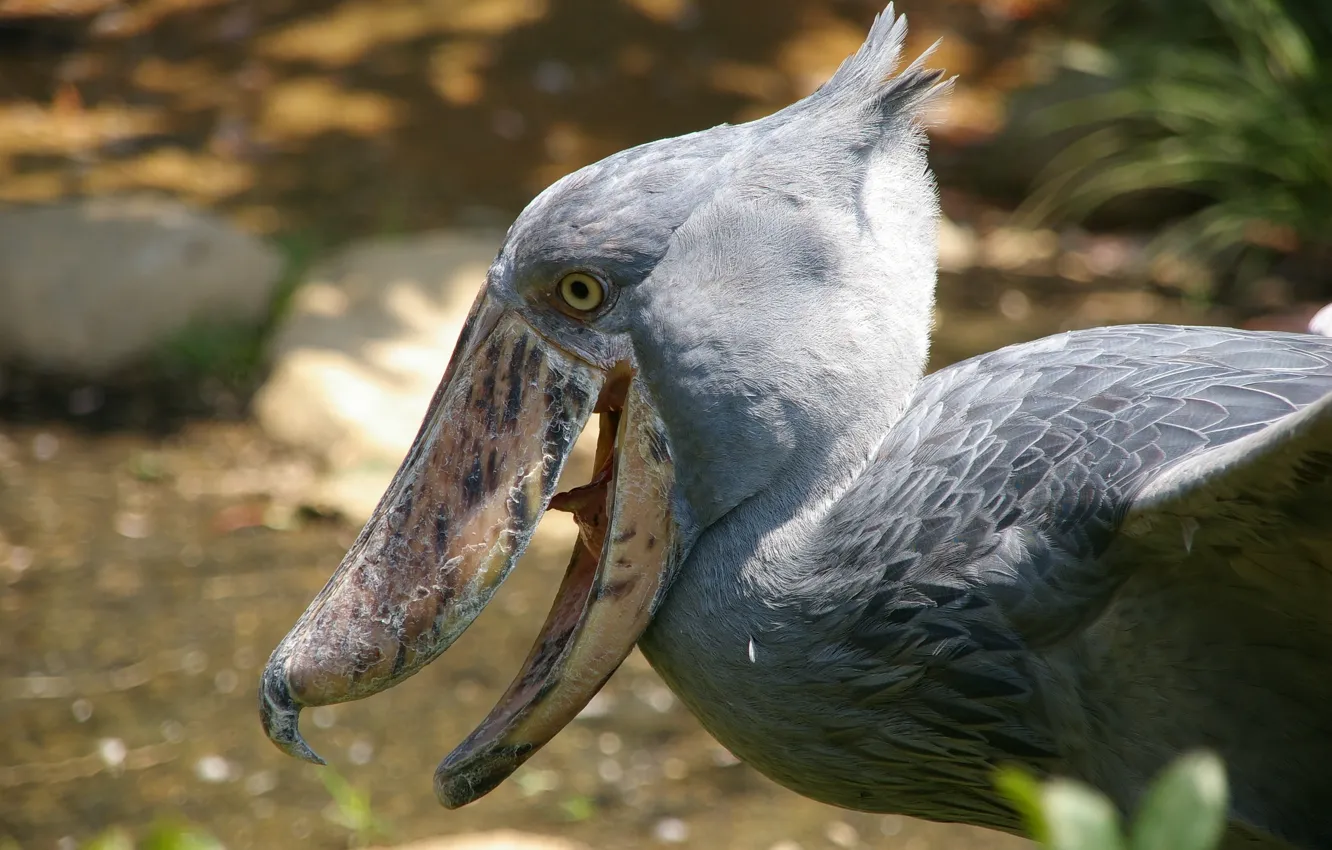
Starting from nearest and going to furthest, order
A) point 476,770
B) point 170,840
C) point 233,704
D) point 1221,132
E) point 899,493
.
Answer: point 170,840
point 899,493
point 476,770
point 233,704
point 1221,132

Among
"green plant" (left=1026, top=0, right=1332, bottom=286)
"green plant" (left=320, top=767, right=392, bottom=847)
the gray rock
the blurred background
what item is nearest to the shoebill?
the blurred background

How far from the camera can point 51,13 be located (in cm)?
747

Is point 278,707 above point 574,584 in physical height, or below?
below

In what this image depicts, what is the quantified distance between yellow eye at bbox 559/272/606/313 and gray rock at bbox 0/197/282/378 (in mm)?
3768

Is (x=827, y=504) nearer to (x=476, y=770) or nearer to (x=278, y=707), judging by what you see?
(x=476, y=770)

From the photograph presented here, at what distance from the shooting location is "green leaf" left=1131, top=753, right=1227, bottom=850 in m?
0.69

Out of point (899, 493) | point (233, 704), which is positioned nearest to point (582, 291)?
point (899, 493)

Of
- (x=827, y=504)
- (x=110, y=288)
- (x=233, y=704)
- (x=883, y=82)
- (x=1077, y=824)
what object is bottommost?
(x=233, y=704)

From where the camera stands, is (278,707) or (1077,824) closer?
(1077,824)

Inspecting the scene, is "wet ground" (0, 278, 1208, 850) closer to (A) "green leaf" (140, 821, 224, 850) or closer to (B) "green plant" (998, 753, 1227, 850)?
(A) "green leaf" (140, 821, 224, 850)

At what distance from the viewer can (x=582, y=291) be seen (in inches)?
62.1

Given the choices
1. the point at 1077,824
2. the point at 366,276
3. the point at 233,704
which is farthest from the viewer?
the point at 366,276

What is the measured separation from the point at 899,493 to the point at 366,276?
3834mm

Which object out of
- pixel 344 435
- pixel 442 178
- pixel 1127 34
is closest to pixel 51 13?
pixel 442 178
